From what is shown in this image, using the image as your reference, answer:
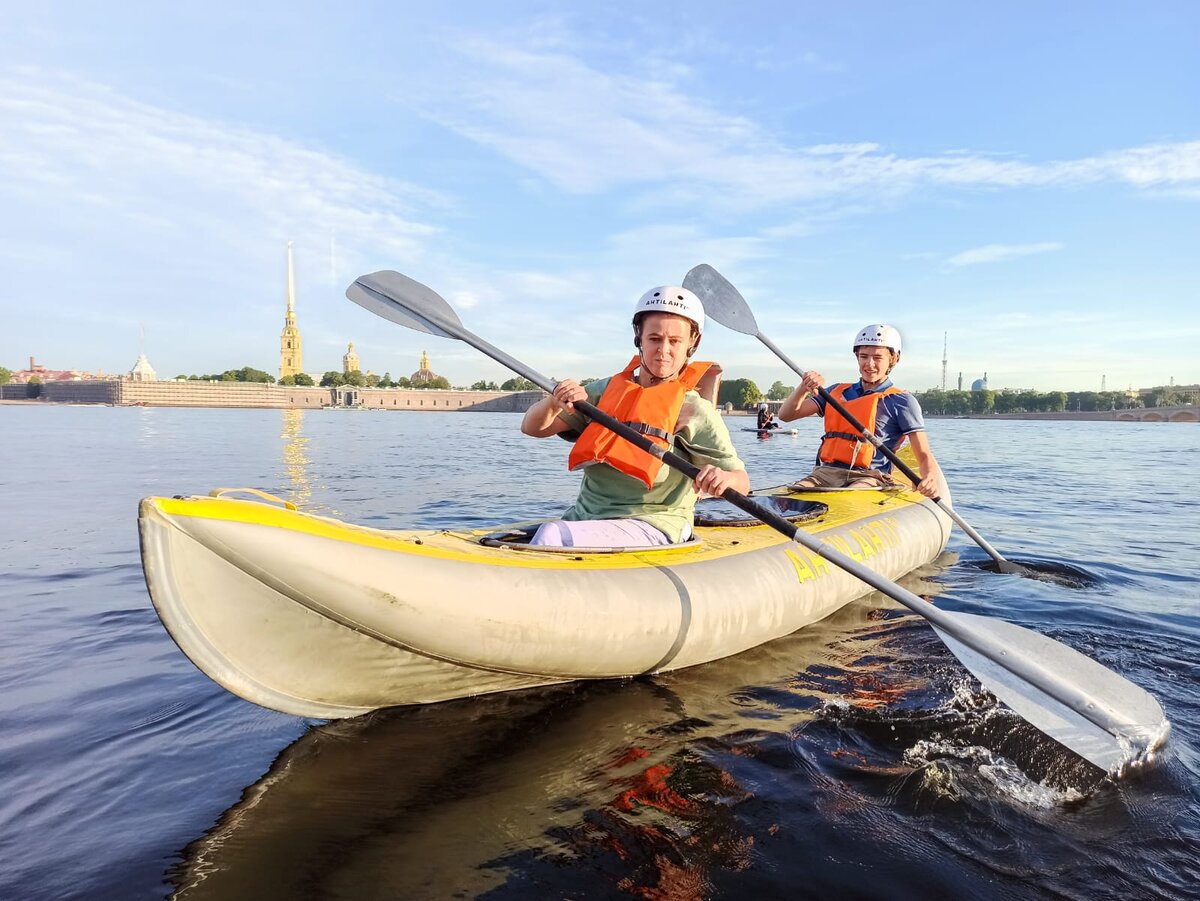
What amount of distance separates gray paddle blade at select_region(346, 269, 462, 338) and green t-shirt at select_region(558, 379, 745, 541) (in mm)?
1126

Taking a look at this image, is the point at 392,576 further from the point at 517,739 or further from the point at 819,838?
the point at 819,838

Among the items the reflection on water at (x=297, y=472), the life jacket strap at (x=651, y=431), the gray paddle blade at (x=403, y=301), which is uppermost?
the gray paddle blade at (x=403, y=301)

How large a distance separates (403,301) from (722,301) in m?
3.81

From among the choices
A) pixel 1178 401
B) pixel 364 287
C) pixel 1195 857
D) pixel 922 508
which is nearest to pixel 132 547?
pixel 364 287

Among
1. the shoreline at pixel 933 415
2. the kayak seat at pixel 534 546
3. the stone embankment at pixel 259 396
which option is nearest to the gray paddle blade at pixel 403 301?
the kayak seat at pixel 534 546

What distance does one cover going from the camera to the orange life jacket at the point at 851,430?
7.33 m

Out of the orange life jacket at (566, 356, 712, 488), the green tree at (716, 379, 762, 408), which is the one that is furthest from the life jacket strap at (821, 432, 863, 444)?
the green tree at (716, 379, 762, 408)

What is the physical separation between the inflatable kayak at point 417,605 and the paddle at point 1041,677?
2.13 feet

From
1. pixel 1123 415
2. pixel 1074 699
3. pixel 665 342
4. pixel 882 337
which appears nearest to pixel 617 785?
pixel 1074 699

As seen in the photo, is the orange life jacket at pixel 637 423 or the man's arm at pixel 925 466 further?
the man's arm at pixel 925 466

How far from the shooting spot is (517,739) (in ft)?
11.5

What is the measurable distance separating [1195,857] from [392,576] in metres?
3.22

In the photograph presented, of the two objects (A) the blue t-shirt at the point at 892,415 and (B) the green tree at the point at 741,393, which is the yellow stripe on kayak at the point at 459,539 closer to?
(A) the blue t-shirt at the point at 892,415

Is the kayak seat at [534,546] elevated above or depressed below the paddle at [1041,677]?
above
